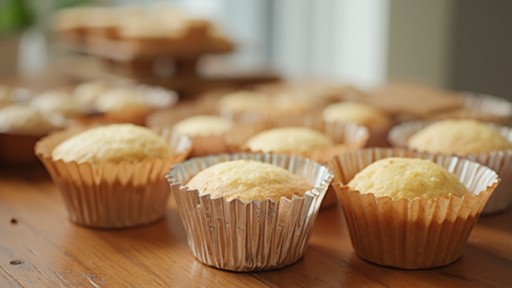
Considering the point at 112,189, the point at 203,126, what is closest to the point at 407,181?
the point at 112,189

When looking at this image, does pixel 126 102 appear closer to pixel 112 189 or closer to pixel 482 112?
pixel 112 189

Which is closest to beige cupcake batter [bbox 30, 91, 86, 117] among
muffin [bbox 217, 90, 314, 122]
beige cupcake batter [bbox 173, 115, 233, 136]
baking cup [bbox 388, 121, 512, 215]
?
beige cupcake batter [bbox 173, 115, 233, 136]

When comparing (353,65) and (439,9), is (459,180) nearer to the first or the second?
(439,9)

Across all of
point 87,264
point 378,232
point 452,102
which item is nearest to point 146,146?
point 87,264

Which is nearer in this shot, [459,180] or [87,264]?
[87,264]

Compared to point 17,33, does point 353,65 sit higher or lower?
lower

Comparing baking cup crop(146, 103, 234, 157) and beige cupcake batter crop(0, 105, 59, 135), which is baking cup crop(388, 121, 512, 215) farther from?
beige cupcake batter crop(0, 105, 59, 135)

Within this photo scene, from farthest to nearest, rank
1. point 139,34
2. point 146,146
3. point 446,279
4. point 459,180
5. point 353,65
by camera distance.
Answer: point 353,65
point 139,34
point 146,146
point 459,180
point 446,279

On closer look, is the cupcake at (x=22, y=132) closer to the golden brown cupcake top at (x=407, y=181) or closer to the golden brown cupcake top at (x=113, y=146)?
the golden brown cupcake top at (x=113, y=146)
